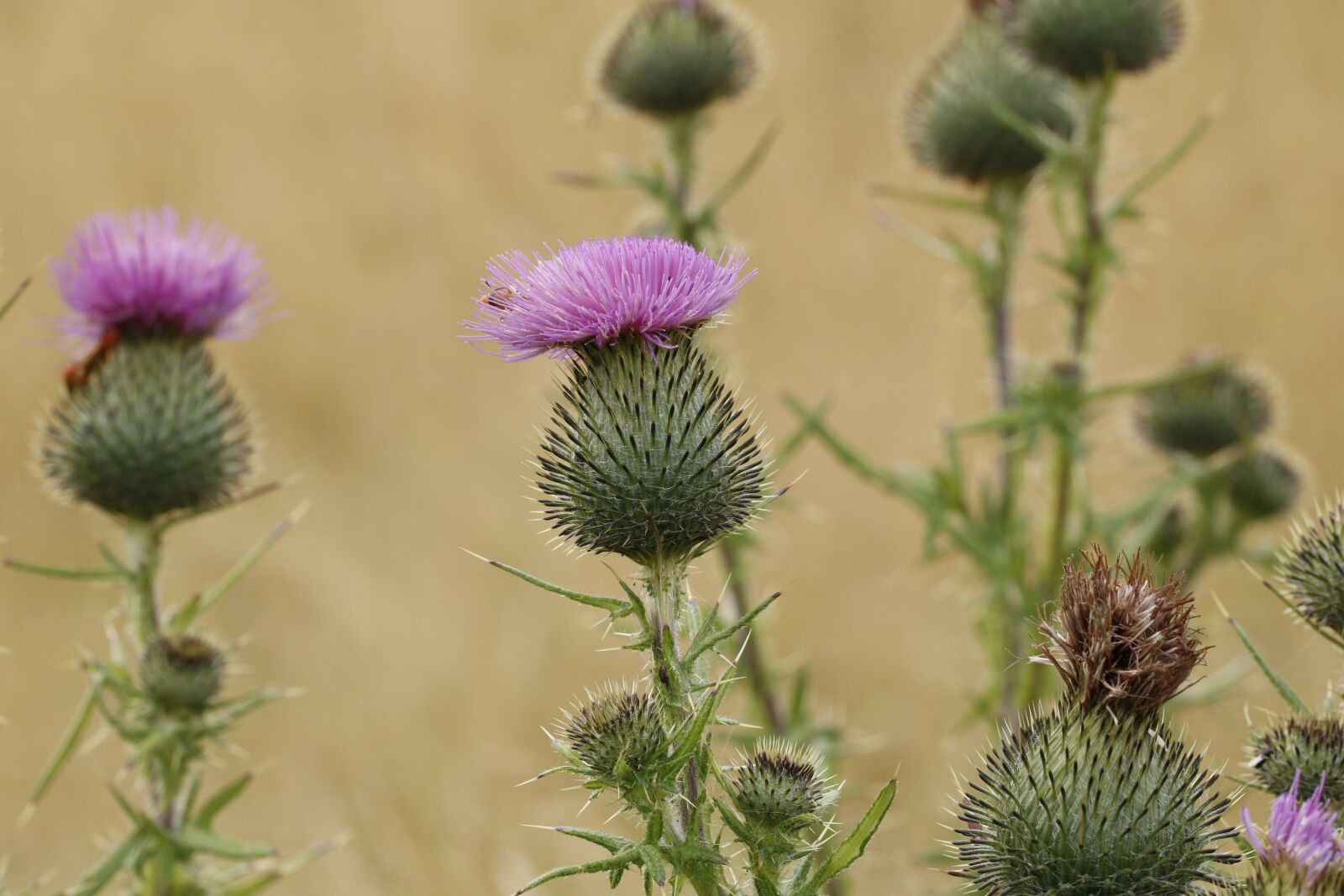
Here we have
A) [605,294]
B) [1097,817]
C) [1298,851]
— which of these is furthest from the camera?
[605,294]

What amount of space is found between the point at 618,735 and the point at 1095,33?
12.1 feet

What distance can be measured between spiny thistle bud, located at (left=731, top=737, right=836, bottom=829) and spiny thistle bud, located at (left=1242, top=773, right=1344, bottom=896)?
754mm

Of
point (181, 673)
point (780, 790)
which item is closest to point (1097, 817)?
point (780, 790)

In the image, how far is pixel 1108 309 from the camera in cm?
1137

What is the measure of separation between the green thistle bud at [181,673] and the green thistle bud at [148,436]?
0.64m

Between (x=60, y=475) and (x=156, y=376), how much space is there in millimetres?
440

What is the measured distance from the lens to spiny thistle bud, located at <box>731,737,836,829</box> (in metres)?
2.48

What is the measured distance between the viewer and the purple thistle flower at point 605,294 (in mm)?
2697

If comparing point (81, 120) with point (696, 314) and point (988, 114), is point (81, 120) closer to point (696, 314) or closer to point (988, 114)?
point (988, 114)

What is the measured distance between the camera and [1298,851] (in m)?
2.05

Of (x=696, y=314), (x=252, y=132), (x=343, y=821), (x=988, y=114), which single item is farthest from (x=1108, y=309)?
(x=696, y=314)

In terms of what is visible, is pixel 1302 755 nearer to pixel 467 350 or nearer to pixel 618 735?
pixel 618 735

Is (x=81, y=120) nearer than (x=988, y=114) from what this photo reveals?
No

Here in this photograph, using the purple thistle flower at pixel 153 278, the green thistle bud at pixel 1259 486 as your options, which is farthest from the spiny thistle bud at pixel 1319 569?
the purple thistle flower at pixel 153 278
